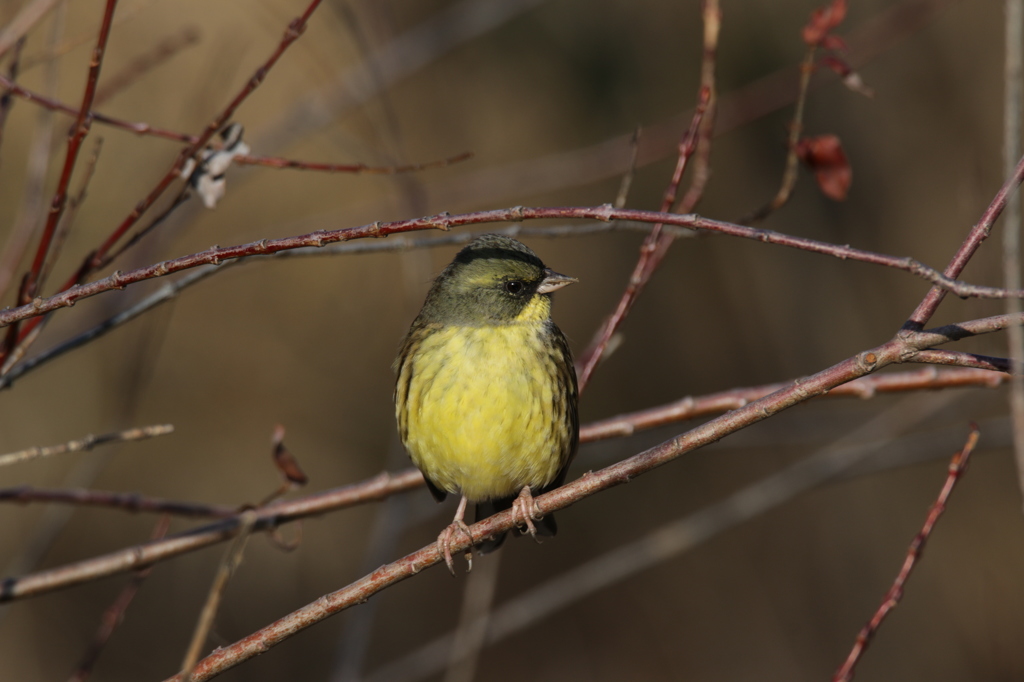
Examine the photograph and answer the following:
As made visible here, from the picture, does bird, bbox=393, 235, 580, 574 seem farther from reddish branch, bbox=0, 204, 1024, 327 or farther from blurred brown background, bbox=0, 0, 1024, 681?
blurred brown background, bbox=0, 0, 1024, 681

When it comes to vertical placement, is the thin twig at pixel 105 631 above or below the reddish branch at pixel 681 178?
below

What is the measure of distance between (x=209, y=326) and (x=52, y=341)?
4.07 m

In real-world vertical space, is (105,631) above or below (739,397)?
below

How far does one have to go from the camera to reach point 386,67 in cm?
598

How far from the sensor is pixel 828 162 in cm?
335

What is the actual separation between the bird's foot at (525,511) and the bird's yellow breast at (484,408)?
14 centimetres

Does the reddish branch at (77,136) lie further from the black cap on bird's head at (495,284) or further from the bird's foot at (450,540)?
the black cap on bird's head at (495,284)

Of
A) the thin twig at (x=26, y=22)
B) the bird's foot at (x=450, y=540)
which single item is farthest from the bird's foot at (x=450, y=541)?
the thin twig at (x=26, y=22)

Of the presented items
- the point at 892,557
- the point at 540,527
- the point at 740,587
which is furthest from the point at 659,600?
the point at 540,527

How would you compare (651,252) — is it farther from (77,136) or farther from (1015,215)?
(77,136)

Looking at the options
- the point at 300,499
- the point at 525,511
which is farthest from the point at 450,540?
the point at 300,499

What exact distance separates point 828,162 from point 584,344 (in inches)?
244

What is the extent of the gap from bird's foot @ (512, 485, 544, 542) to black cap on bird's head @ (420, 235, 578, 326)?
2.33ft

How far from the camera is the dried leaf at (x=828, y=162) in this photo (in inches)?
131
